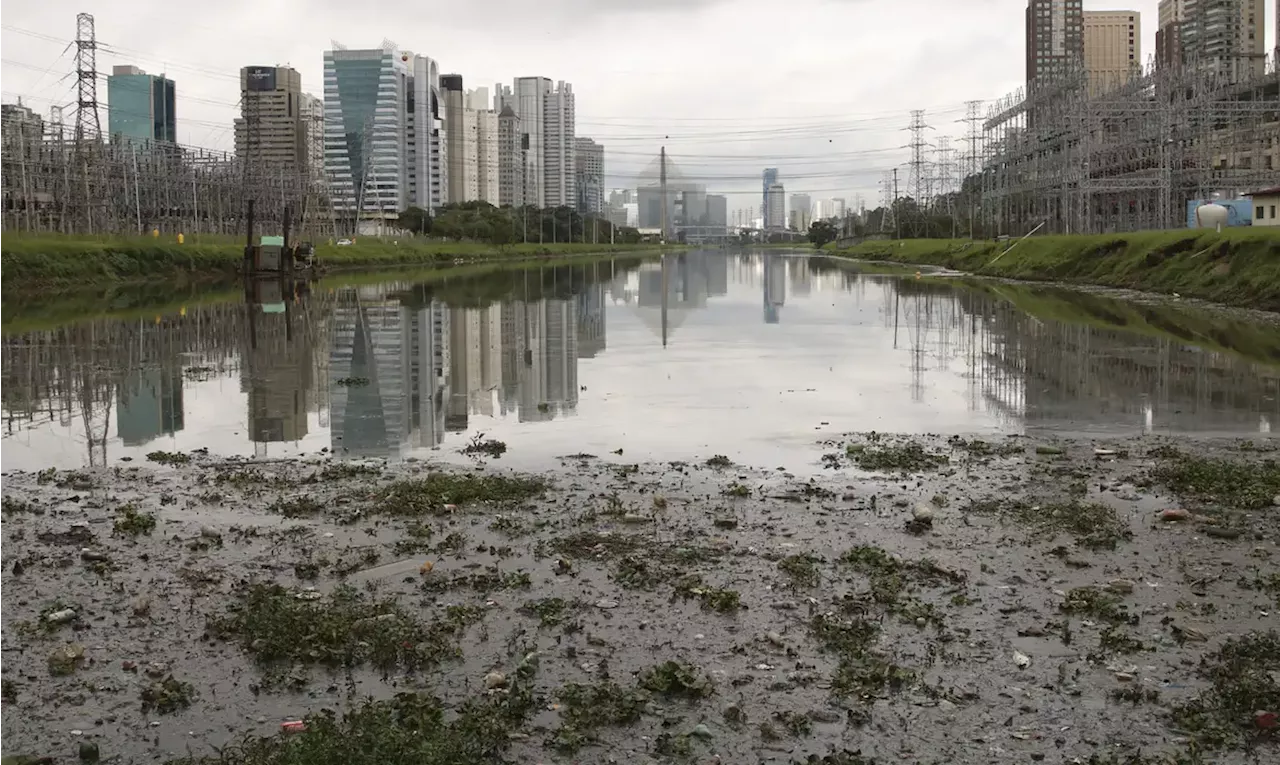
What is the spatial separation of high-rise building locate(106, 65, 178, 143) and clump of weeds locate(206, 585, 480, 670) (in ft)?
464

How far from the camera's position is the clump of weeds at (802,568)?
363 inches

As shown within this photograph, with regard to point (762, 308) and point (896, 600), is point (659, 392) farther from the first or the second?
point (762, 308)

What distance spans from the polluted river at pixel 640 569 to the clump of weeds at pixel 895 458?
0.06 m

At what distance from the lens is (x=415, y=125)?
15012 cm

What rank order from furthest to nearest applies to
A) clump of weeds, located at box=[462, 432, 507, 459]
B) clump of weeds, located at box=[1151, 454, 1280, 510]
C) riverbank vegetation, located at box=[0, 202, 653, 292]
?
1. riverbank vegetation, located at box=[0, 202, 653, 292]
2. clump of weeds, located at box=[462, 432, 507, 459]
3. clump of weeds, located at box=[1151, 454, 1280, 510]

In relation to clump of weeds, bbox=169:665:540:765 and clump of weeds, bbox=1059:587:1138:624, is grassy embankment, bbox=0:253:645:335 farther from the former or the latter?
clump of weeds, bbox=1059:587:1138:624

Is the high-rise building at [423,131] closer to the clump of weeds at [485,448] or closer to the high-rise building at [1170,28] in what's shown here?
the high-rise building at [1170,28]

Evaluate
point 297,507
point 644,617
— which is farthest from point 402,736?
→ point 297,507

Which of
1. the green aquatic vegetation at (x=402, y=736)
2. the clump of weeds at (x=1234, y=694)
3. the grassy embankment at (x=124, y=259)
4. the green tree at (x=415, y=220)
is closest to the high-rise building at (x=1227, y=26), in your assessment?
the green tree at (x=415, y=220)

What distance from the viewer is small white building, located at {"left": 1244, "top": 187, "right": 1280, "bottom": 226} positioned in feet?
177

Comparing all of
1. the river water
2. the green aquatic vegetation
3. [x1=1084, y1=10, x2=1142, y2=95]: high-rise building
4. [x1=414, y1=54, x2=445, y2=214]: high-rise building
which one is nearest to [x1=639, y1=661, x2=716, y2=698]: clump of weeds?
the green aquatic vegetation

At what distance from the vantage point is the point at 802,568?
9453mm

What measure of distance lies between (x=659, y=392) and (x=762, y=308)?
2555cm

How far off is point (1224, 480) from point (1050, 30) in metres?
197
